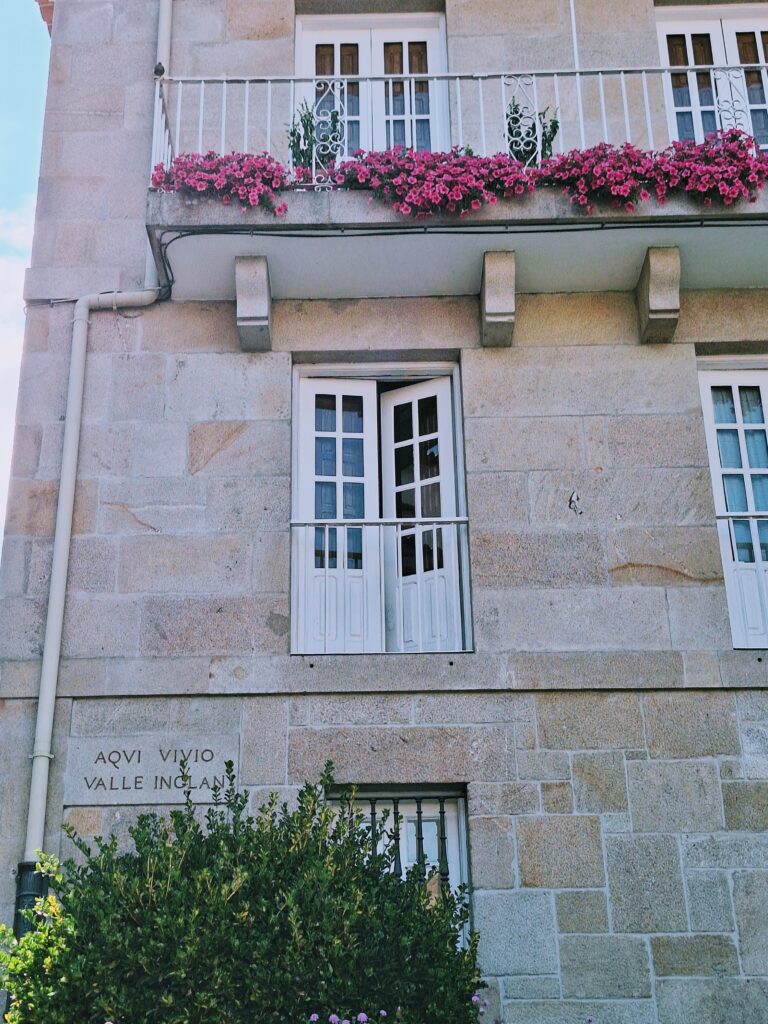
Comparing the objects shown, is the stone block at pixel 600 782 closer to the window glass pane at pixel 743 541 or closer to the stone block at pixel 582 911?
the stone block at pixel 582 911

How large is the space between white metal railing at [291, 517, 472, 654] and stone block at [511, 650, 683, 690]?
0.51m

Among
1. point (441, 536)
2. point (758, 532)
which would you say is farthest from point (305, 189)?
point (758, 532)

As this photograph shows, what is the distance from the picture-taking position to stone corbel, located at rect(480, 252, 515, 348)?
8852 millimetres

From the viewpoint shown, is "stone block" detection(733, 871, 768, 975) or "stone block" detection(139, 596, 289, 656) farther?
"stone block" detection(139, 596, 289, 656)

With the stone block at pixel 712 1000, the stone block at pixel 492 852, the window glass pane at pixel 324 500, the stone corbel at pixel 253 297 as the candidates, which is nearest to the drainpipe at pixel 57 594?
the stone corbel at pixel 253 297

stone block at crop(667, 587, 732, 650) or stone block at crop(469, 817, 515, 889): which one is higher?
stone block at crop(667, 587, 732, 650)

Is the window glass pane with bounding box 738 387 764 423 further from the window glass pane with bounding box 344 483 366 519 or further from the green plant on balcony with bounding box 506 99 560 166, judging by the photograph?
the window glass pane with bounding box 344 483 366 519

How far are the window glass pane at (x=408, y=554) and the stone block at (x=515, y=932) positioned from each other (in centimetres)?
232

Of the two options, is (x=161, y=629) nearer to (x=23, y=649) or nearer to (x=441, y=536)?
(x=23, y=649)

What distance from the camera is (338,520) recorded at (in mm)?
8453

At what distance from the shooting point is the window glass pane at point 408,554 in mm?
8750

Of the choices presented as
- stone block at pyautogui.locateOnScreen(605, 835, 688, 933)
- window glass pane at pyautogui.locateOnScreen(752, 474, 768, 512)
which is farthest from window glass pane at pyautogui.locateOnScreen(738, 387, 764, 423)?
stone block at pyautogui.locateOnScreen(605, 835, 688, 933)

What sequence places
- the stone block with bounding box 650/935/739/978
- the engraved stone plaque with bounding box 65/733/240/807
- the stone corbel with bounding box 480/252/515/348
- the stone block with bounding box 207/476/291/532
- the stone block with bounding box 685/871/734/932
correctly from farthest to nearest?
the stone corbel with bounding box 480/252/515/348
the stone block with bounding box 207/476/291/532
the engraved stone plaque with bounding box 65/733/240/807
the stone block with bounding box 685/871/734/932
the stone block with bounding box 650/935/739/978

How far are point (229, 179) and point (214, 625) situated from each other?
3089 mm
